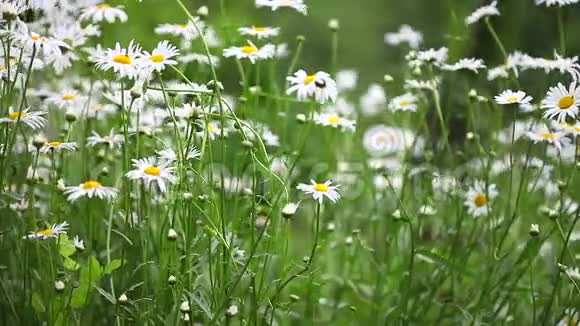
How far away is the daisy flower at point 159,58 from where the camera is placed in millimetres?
1075

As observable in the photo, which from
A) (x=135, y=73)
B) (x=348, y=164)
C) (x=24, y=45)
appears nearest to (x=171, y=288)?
(x=135, y=73)

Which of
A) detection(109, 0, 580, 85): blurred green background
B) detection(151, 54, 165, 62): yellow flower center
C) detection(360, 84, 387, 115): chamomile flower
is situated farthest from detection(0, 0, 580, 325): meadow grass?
detection(109, 0, 580, 85): blurred green background

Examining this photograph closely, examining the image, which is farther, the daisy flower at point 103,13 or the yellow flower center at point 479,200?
the yellow flower center at point 479,200

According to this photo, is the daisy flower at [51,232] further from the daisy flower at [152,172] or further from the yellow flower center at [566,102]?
the yellow flower center at [566,102]

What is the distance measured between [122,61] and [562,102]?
596 mm

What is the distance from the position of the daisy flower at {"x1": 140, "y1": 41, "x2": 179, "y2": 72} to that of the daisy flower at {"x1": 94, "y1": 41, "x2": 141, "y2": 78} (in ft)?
0.04

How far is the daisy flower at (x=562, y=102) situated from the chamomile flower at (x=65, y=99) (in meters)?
0.74

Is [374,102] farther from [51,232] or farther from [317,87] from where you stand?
[51,232]

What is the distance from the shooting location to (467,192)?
157 centimetres

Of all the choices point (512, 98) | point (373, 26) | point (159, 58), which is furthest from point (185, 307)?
point (373, 26)

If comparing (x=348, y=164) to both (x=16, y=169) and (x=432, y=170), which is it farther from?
(x=16, y=169)

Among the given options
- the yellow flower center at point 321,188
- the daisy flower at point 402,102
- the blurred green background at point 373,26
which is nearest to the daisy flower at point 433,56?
the daisy flower at point 402,102

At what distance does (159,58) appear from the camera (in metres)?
1.10

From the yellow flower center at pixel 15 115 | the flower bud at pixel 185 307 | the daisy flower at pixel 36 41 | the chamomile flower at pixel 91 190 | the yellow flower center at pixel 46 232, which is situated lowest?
the flower bud at pixel 185 307
